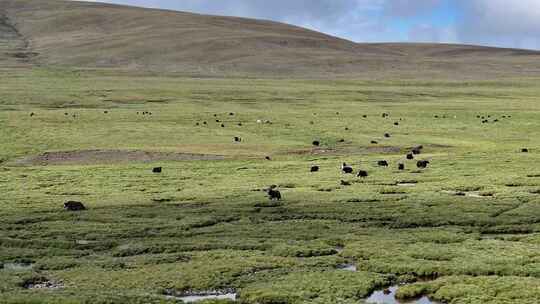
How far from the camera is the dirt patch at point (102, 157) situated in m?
46.6

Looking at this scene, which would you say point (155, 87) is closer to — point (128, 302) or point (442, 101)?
point (442, 101)

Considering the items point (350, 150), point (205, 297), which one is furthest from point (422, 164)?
point (205, 297)

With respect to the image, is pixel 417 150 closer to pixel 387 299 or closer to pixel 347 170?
pixel 347 170

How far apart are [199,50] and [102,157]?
106 meters

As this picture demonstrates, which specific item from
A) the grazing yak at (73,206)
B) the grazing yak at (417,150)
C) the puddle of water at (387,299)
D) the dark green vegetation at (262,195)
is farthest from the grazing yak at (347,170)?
the puddle of water at (387,299)

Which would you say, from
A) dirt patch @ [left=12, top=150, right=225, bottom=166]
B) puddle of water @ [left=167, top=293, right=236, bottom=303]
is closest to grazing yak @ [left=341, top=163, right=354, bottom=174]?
dirt patch @ [left=12, top=150, right=225, bottom=166]

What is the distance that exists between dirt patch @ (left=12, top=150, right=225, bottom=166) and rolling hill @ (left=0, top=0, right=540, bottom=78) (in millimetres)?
82850

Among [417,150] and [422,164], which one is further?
[417,150]

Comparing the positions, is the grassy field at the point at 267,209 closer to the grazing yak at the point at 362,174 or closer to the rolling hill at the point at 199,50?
the grazing yak at the point at 362,174

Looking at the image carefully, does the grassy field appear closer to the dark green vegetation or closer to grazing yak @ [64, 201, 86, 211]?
the dark green vegetation

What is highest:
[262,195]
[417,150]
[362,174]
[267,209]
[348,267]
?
[417,150]

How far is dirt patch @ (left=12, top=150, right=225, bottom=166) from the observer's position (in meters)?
46.6

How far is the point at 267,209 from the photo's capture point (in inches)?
1185

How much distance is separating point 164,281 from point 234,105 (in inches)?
2525
